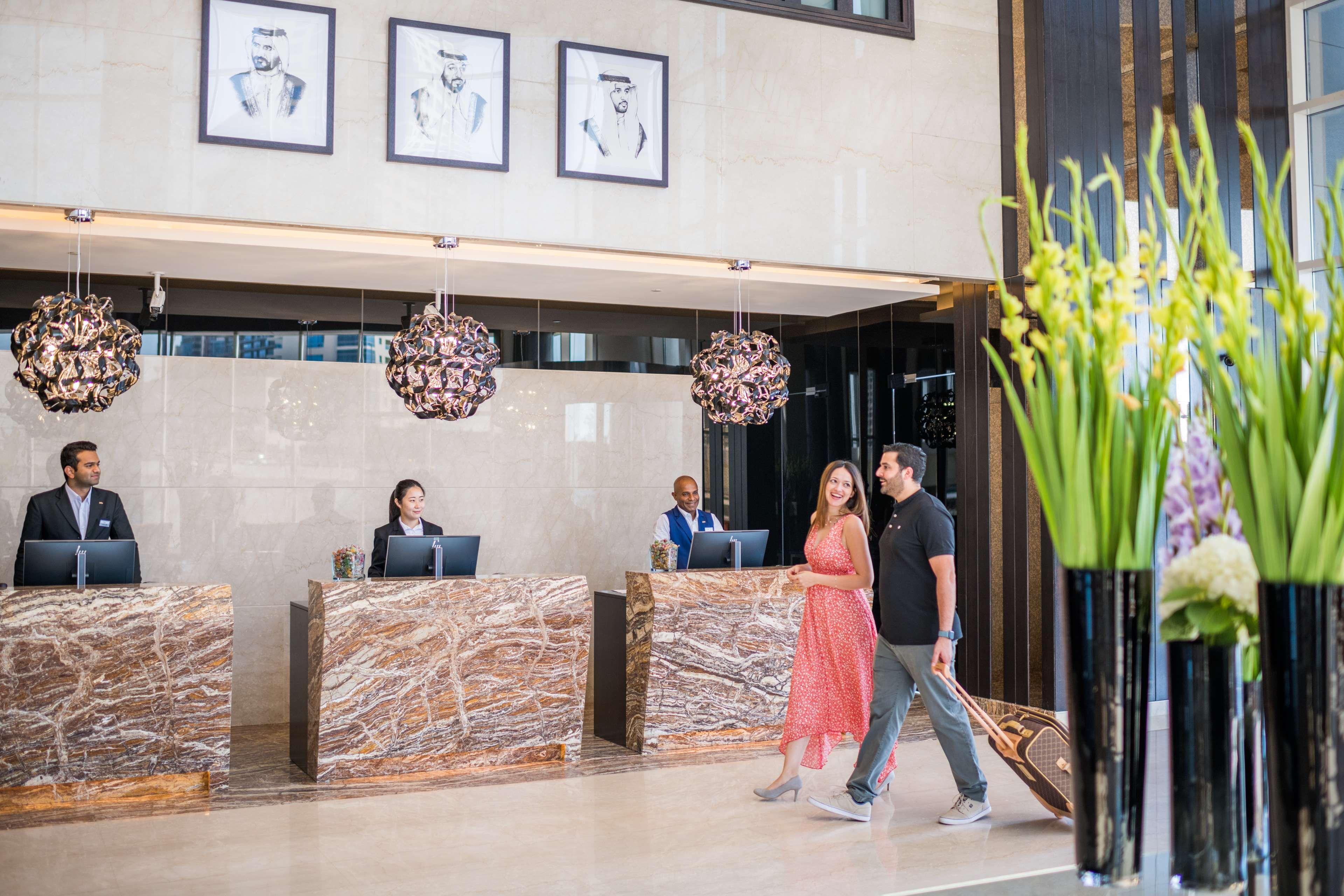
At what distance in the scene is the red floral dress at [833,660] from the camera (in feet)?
18.1

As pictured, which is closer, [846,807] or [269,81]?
[846,807]

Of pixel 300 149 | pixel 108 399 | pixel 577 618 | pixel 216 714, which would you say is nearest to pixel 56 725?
pixel 216 714

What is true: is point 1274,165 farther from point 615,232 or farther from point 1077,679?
point 1077,679

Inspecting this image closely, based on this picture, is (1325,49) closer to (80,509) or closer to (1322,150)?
(1322,150)

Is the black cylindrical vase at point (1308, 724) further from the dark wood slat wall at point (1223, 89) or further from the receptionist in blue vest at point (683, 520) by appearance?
the dark wood slat wall at point (1223, 89)

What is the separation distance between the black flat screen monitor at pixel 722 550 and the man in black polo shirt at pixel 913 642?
2139mm

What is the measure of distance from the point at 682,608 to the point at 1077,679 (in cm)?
560

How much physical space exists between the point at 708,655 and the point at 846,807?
1.88m

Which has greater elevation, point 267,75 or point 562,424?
point 267,75

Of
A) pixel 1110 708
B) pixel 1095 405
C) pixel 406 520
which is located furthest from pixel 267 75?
pixel 1110 708

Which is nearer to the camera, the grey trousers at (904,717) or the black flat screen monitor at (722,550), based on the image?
the grey trousers at (904,717)

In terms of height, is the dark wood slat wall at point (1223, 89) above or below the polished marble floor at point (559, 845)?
above

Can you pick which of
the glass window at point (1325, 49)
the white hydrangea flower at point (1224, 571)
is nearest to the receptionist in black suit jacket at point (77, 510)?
the white hydrangea flower at point (1224, 571)

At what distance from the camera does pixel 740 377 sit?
7.12m
